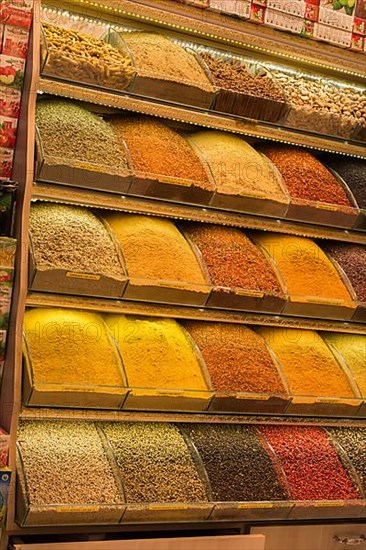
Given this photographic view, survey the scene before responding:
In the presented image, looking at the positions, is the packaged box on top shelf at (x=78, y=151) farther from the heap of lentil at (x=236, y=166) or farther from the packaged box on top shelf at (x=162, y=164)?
the heap of lentil at (x=236, y=166)

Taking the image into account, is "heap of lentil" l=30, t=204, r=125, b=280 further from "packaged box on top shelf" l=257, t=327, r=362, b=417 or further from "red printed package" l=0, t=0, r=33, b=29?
"packaged box on top shelf" l=257, t=327, r=362, b=417

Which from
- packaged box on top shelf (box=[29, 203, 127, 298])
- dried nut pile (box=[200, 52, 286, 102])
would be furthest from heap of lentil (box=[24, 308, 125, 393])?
dried nut pile (box=[200, 52, 286, 102])

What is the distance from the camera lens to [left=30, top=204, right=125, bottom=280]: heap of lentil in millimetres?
3295

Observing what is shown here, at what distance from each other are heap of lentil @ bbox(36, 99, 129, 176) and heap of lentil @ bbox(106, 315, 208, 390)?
65cm

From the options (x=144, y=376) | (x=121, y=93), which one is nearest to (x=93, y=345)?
(x=144, y=376)

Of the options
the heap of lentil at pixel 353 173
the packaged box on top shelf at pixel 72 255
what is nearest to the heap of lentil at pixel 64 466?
the packaged box on top shelf at pixel 72 255

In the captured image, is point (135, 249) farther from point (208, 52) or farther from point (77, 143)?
point (208, 52)

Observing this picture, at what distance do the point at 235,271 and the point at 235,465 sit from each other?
81 cm

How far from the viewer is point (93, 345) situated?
3.43 m

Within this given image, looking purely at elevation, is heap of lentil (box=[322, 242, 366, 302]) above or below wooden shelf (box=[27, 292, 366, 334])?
above

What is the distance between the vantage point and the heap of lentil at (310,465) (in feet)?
12.1

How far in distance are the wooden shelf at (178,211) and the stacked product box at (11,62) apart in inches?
8.3

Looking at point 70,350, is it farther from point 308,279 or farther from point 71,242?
point 308,279

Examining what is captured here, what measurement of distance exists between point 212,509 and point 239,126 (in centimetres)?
158
